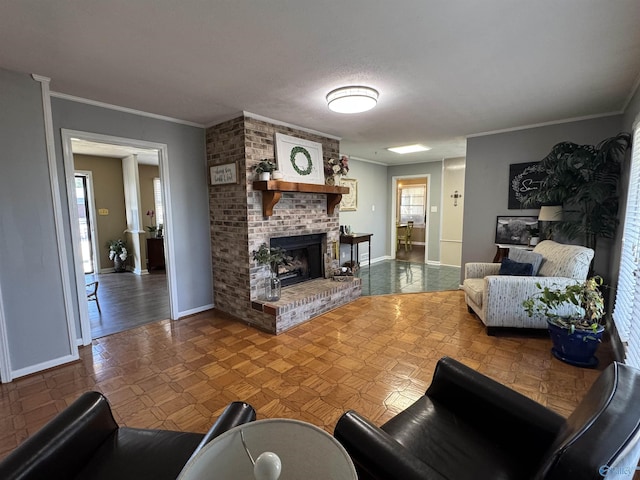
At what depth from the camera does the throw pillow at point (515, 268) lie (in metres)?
3.16

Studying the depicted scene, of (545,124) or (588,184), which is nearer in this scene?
Answer: (588,184)

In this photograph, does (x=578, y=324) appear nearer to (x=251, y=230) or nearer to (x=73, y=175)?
(x=251, y=230)

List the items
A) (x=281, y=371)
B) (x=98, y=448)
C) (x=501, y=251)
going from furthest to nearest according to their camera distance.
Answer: (x=501, y=251) < (x=281, y=371) < (x=98, y=448)

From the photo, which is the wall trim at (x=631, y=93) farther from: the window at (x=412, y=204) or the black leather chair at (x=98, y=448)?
the window at (x=412, y=204)

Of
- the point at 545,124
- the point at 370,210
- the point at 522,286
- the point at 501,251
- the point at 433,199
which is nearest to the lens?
the point at 522,286

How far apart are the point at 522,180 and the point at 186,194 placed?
168 inches

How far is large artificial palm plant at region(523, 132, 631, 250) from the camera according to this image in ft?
10.1

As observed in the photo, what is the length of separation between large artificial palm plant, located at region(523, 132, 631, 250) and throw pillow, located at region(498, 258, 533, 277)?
747 millimetres

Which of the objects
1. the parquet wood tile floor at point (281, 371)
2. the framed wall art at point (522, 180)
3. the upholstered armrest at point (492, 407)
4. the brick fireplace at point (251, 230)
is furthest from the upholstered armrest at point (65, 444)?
the framed wall art at point (522, 180)

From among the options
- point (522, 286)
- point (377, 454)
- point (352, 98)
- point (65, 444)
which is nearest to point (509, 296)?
point (522, 286)

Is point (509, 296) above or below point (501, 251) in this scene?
below

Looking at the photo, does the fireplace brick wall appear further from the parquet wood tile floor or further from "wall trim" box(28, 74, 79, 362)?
"wall trim" box(28, 74, 79, 362)

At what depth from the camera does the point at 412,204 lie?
1028 centimetres

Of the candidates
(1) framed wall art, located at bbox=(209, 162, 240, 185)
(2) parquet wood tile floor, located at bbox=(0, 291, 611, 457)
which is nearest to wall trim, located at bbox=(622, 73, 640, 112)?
(2) parquet wood tile floor, located at bbox=(0, 291, 611, 457)
